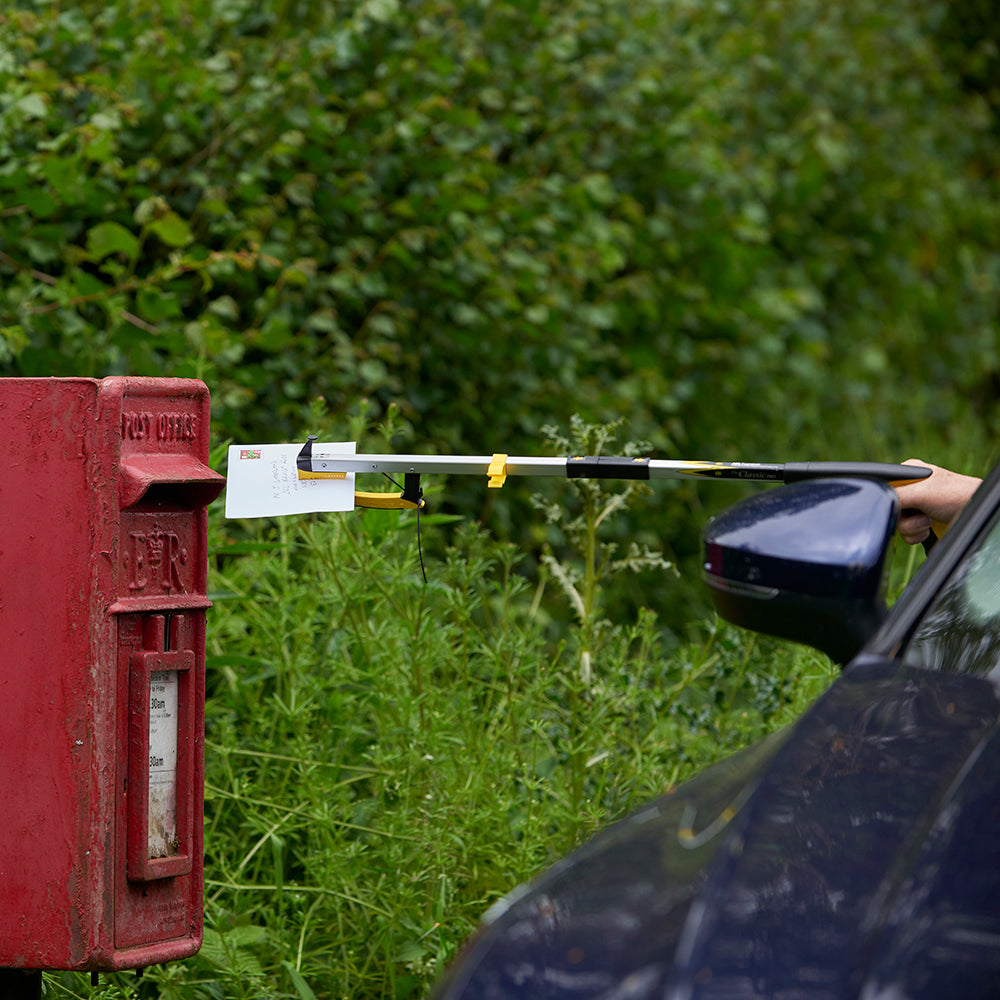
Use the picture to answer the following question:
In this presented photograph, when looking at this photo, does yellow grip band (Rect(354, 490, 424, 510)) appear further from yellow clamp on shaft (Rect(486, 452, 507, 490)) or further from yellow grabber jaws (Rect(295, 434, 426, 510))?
yellow clamp on shaft (Rect(486, 452, 507, 490))

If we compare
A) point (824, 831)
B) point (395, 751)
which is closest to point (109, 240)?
point (395, 751)

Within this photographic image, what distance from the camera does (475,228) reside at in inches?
204

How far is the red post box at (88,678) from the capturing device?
7.43 feet

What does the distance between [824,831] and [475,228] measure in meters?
4.10

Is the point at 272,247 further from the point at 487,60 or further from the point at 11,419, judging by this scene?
the point at 11,419

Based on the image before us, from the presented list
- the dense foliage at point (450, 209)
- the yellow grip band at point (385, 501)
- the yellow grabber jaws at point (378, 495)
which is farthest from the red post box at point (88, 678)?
the dense foliage at point (450, 209)

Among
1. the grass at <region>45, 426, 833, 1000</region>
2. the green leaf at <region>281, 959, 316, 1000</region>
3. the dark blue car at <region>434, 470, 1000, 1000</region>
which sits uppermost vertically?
the dark blue car at <region>434, 470, 1000, 1000</region>

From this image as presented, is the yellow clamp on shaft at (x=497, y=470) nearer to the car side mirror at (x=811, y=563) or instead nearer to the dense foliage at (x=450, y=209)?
the car side mirror at (x=811, y=563)

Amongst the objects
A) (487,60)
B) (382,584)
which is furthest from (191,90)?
(382,584)

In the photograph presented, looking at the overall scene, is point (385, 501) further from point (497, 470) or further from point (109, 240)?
point (109, 240)

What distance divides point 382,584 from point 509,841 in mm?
665

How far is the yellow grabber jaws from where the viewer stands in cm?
249

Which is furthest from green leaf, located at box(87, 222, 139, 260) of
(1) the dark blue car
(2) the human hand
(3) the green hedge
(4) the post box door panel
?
(1) the dark blue car

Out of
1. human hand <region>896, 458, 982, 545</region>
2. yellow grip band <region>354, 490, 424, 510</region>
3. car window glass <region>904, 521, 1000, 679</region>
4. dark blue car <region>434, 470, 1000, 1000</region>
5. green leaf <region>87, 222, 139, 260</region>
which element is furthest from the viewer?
green leaf <region>87, 222, 139, 260</region>
